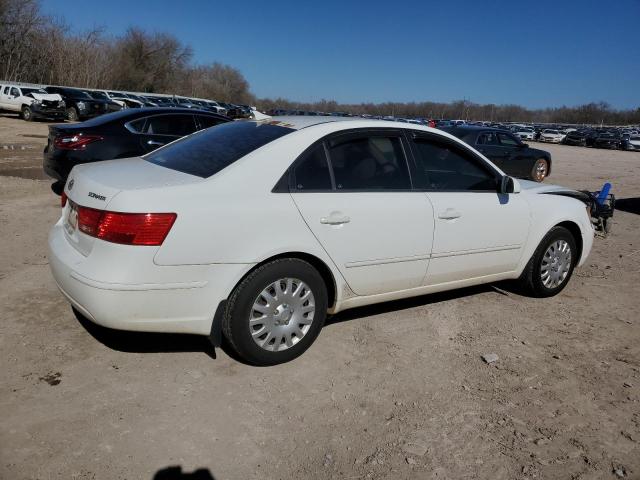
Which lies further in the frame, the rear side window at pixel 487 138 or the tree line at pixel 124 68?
the tree line at pixel 124 68

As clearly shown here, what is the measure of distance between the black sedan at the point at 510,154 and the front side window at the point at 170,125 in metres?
8.65

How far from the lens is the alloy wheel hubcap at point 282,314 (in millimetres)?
3289

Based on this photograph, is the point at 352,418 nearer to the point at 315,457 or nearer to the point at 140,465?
the point at 315,457

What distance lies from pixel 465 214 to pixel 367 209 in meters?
0.98

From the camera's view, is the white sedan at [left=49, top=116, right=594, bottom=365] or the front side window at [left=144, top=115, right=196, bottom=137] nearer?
the white sedan at [left=49, top=116, right=594, bottom=365]

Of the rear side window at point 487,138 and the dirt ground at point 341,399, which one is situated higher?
the rear side window at point 487,138

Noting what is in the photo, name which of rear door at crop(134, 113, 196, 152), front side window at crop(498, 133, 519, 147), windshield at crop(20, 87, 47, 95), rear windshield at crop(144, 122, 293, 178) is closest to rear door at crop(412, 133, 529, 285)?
rear windshield at crop(144, 122, 293, 178)

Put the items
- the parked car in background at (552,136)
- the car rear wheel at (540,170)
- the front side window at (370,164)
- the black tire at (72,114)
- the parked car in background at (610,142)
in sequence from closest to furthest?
the front side window at (370,164) < the car rear wheel at (540,170) < the black tire at (72,114) < the parked car in background at (610,142) < the parked car in background at (552,136)

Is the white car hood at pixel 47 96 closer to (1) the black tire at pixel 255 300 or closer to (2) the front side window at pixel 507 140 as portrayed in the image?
(2) the front side window at pixel 507 140

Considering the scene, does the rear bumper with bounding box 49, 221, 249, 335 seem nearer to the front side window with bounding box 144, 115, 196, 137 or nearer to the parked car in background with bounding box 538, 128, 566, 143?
the front side window with bounding box 144, 115, 196, 137

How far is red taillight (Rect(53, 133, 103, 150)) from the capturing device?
24.5 ft

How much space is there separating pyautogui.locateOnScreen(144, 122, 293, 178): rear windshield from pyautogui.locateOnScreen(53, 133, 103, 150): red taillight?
157 inches

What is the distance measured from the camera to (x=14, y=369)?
321cm

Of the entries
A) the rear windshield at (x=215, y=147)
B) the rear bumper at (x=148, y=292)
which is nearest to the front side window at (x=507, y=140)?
the rear windshield at (x=215, y=147)
